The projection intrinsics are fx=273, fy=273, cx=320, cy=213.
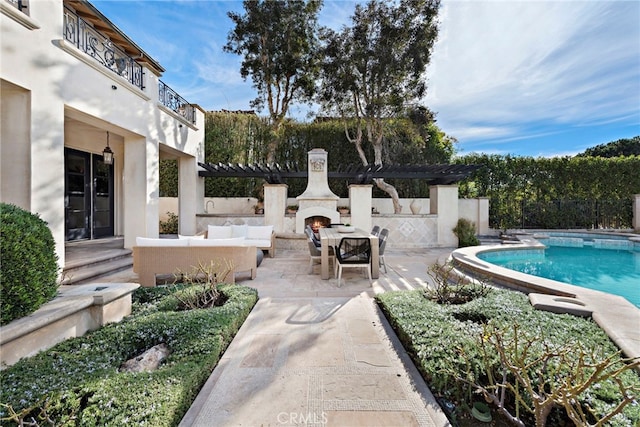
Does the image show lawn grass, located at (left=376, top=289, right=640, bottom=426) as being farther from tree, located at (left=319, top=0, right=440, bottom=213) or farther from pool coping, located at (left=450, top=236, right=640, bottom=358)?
tree, located at (left=319, top=0, right=440, bottom=213)

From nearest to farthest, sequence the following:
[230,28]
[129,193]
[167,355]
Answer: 1. [167,355]
2. [129,193]
3. [230,28]

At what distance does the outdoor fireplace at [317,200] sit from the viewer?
35.8ft

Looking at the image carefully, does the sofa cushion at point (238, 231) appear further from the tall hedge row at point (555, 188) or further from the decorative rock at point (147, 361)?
the tall hedge row at point (555, 188)

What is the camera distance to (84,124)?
25.0 feet

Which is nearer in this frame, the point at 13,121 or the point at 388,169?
the point at 13,121

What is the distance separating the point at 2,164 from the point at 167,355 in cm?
497

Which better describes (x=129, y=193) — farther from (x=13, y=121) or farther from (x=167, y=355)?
(x=167, y=355)

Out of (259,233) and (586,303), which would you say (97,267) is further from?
(586,303)

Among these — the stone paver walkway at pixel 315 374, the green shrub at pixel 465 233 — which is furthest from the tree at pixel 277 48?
the stone paver walkway at pixel 315 374

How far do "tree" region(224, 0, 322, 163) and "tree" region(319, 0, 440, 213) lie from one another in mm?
884

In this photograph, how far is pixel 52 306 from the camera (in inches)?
121

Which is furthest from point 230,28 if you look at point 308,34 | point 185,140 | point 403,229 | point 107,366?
point 107,366

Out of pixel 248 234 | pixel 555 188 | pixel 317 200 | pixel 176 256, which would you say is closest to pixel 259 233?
pixel 248 234

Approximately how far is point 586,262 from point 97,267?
1377 centimetres
